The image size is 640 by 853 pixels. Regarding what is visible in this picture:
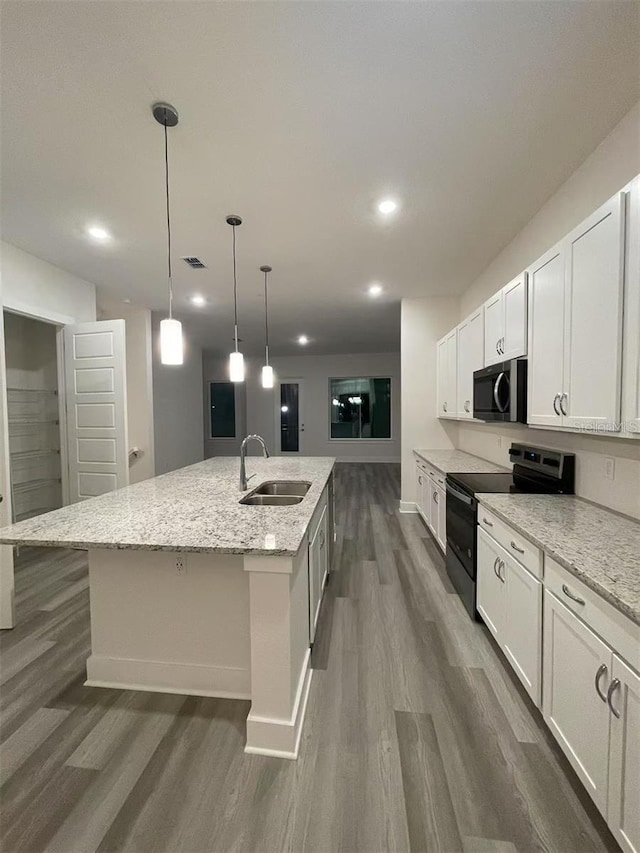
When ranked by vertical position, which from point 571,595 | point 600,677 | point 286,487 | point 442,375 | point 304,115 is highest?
point 304,115

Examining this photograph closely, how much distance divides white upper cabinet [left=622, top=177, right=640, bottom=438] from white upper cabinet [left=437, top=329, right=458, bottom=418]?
92.7 inches

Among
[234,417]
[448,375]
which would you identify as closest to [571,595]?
[448,375]

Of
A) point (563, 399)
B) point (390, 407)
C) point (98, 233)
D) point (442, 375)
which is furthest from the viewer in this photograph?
point (390, 407)

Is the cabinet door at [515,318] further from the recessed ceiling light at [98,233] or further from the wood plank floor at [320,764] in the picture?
the recessed ceiling light at [98,233]

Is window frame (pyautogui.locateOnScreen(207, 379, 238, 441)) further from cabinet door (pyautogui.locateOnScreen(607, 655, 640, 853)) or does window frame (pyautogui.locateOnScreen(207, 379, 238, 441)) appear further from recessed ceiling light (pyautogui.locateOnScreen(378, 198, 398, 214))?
cabinet door (pyautogui.locateOnScreen(607, 655, 640, 853))

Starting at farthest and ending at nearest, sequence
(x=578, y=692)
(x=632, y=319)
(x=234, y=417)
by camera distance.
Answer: (x=234, y=417)
(x=632, y=319)
(x=578, y=692)

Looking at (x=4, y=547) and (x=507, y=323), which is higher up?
(x=507, y=323)

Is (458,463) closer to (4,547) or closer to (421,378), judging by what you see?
(421,378)

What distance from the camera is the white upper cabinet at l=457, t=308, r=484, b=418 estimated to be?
119 inches

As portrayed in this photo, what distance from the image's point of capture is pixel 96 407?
3.50 meters

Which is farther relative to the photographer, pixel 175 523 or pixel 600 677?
pixel 175 523

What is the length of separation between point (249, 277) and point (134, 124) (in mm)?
2073

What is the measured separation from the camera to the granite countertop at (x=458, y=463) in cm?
303

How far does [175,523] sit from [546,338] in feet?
7.26
